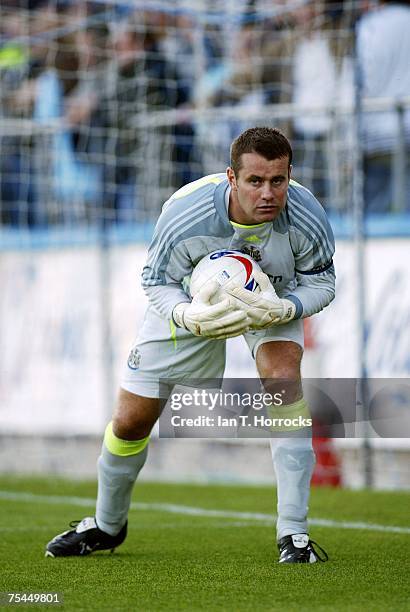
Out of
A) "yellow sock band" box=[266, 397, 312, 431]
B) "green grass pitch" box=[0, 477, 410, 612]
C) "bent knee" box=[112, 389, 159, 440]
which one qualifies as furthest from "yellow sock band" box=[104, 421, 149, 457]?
"yellow sock band" box=[266, 397, 312, 431]

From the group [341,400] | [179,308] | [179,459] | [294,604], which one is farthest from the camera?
[179,459]

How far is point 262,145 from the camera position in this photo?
15.7ft

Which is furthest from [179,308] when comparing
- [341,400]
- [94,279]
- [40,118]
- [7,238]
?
[40,118]

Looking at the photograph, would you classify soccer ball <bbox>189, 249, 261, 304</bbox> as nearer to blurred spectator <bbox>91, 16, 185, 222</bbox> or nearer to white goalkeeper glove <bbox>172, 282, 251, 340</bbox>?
white goalkeeper glove <bbox>172, 282, 251, 340</bbox>

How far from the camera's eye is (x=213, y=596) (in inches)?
168

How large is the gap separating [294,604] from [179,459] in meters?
6.64

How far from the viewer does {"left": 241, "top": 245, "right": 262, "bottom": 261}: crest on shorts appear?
5.07 metres

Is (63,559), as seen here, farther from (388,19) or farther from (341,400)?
(388,19)

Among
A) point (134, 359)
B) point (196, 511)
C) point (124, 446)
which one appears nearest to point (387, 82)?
point (196, 511)

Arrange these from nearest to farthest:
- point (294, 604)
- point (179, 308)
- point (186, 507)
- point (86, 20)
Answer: point (294, 604) → point (179, 308) → point (186, 507) → point (86, 20)

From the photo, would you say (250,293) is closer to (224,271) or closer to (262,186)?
(224,271)

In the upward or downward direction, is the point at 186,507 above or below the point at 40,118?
below

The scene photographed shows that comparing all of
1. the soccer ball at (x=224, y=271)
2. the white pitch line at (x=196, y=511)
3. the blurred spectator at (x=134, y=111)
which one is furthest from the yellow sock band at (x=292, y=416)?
the blurred spectator at (x=134, y=111)

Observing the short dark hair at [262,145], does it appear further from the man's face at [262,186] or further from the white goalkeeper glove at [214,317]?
the white goalkeeper glove at [214,317]
